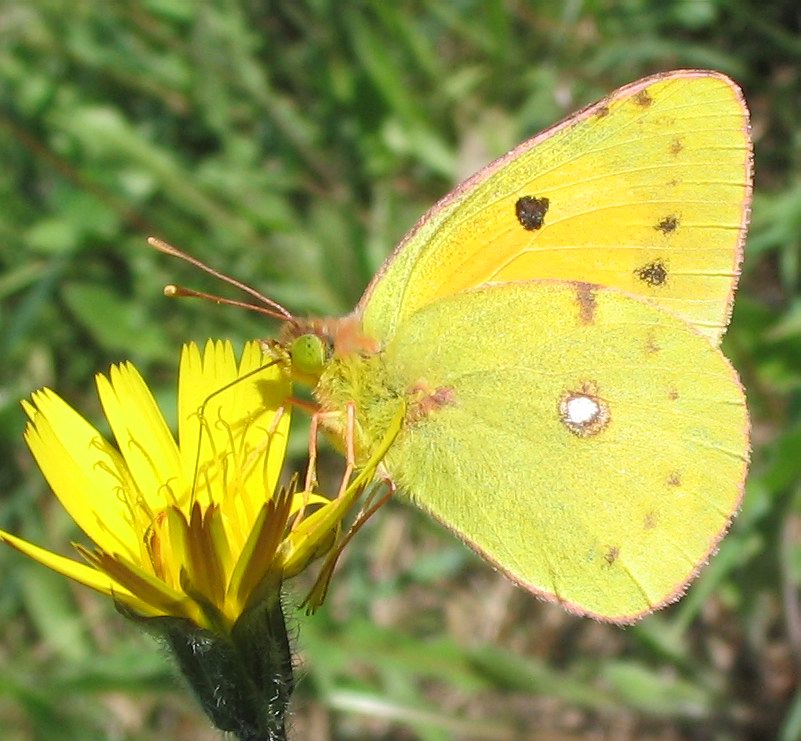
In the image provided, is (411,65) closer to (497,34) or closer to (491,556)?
(497,34)

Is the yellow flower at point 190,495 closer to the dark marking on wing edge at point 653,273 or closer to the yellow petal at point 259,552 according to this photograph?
the yellow petal at point 259,552

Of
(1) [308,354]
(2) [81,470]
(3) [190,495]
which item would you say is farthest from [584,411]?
(2) [81,470]

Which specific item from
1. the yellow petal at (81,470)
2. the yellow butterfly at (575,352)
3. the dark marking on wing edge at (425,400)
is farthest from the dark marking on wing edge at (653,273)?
the yellow petal at (81,470)

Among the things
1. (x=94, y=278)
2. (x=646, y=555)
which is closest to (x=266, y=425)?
(x=646, y=555)

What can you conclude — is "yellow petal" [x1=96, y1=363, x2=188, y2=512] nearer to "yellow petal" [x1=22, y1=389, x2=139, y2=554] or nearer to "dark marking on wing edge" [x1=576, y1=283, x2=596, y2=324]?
"yellow petal" [x1=22, y1=389, x2=139, y2=554]

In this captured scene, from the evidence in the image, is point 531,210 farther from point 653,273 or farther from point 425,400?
point 425,400

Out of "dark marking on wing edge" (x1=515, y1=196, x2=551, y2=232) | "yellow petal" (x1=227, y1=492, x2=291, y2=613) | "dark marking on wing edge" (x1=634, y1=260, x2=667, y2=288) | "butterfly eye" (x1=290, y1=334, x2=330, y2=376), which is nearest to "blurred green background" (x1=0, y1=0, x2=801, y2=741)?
"dark marking on wing edge" (x1=634, y1=260, x2=667, y2=288)

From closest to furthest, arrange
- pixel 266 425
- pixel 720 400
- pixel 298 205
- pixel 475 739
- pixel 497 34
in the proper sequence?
1. pixel 266 425
2. pixel 720 400
3. pixel 475 739
4. pixel 497 34
5. pixel 298 205
